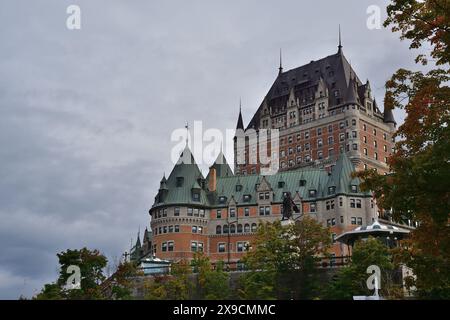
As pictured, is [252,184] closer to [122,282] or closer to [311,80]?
[122,282]

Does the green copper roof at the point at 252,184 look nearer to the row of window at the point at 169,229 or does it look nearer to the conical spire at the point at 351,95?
the row of window at the point at 169,229

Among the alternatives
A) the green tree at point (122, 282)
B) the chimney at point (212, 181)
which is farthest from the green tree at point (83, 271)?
the chimney at point (212, 181)

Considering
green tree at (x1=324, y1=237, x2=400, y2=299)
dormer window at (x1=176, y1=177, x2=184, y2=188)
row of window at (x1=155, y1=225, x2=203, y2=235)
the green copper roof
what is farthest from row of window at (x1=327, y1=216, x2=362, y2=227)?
green tree at (x1=324, y1=237, x2=400, y2=299)

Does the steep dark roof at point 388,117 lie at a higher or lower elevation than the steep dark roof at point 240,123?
lower

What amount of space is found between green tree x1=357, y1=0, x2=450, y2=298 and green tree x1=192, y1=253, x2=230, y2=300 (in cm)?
4170

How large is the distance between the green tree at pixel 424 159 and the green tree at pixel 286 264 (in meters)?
36.5

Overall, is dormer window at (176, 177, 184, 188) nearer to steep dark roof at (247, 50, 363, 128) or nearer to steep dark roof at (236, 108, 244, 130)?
steep dark roof at (247, 50, 363, 128)

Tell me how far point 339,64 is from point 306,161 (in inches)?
948

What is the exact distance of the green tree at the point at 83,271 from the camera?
60.0 metres

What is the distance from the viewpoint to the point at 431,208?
2041cm

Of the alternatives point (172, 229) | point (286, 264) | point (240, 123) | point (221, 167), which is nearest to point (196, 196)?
point (172, 229)

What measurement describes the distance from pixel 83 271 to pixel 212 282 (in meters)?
12.8
